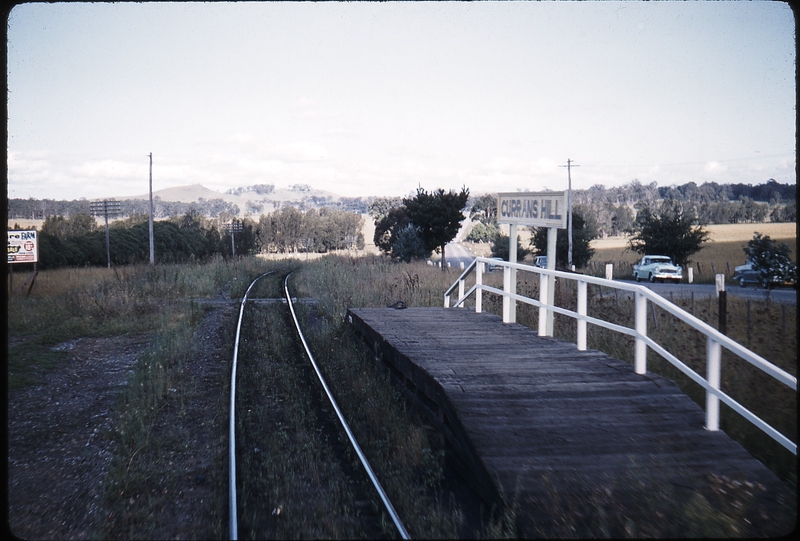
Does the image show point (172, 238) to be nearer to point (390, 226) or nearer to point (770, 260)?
point (390, 226)

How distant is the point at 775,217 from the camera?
9288 centimetres

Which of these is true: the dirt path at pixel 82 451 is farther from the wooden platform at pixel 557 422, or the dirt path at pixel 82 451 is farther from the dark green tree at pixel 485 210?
the dark green tree at pixel 485 210

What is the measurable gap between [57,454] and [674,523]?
5.90 metres

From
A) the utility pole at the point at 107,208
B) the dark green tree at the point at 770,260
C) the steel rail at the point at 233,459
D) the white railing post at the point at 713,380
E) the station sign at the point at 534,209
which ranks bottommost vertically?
the steel rail at the point at 233,459

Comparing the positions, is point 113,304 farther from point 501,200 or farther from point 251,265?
point 251,265

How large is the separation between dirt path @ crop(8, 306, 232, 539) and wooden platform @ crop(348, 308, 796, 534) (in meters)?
2.27

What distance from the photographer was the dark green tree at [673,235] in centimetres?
4581

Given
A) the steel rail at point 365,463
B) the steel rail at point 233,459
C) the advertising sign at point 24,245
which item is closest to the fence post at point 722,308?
the steel rail at point 365,463

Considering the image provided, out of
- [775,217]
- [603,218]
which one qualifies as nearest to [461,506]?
[775,217]

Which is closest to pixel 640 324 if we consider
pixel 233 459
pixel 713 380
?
pixel 713 380

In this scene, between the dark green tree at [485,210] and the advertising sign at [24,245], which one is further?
the dark green tree at [485,210]

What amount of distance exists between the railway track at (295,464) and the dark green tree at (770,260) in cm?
1081

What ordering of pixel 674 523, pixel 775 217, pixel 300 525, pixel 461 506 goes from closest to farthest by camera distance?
pixel 674 523, pixel 300 525, pixel 461 506, pixel 775 217

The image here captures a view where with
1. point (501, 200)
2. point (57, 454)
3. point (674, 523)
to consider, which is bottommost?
point (57, 454)
